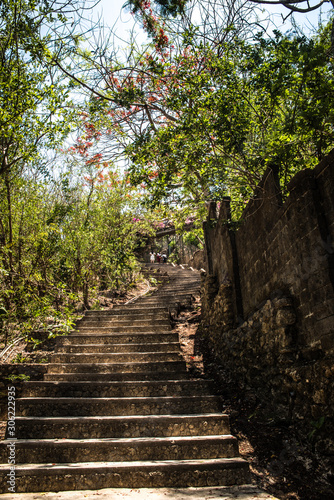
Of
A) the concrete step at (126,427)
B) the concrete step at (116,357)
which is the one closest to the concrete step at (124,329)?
the concrete step at (116,357)

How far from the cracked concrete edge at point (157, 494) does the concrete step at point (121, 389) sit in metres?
→ 1.33

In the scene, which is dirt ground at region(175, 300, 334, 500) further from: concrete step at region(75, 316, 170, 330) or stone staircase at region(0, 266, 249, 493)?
concrete step at region(75, 316, 170, 330)

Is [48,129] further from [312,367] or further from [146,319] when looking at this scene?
[312,367]

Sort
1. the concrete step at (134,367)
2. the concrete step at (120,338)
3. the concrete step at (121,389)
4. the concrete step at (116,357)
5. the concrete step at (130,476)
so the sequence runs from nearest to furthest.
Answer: the concrete step at (130,476) → the concrete step at (121,389) → the concrete step at (134,367) → the concrete step at (116,357) → the concrete step at (120,338)

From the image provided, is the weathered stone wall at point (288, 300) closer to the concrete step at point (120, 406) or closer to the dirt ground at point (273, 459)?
the dirt ground at point (273, 459)

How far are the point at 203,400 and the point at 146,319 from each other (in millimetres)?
3104

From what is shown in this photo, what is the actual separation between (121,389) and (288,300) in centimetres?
246

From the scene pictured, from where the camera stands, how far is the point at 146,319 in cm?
680

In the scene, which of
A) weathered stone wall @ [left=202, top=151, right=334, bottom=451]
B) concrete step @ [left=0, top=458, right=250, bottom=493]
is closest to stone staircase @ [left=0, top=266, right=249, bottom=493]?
concrete step @ [left=0, top=458, right=250, bottom=493]

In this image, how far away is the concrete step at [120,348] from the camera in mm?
5301

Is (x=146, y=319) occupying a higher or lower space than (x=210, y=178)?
lower

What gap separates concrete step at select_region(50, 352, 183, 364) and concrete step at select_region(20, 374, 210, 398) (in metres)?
0.80

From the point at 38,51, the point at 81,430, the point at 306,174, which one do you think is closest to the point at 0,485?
the point at 81,430

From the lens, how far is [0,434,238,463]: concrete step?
314 centimetres
